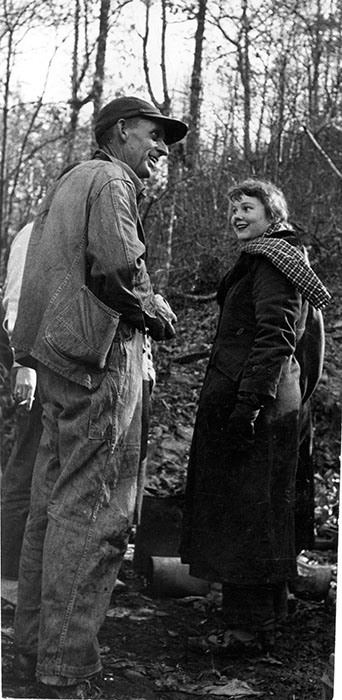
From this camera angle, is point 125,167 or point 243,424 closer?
point 125,167

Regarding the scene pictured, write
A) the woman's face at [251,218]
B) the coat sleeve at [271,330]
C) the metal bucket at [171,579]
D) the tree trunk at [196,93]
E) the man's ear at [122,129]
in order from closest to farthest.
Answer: the man's ear at [122,129] < the coat sleeve at [271,330] < the tree trunk at [196,93] < the woman's face at [251,218] < the metal bucket at [171,579]

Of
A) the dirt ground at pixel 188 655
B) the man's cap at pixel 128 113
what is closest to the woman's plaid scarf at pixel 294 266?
the man's cap at pixel 128 113

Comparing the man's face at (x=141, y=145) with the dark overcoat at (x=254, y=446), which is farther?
the dark overcoat at (x=254, y=446)

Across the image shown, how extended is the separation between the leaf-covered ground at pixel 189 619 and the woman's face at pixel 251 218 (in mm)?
390

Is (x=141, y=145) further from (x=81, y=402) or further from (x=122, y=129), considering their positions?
(x=81, y=402)

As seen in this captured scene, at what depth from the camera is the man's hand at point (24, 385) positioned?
3.06 metres

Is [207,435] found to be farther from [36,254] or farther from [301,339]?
[36,254]

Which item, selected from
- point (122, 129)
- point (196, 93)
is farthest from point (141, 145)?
point (196, 93)

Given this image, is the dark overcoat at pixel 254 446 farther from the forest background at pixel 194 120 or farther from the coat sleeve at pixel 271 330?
the forest background at pixel 194 120

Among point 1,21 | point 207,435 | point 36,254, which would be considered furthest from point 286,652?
point 1,21

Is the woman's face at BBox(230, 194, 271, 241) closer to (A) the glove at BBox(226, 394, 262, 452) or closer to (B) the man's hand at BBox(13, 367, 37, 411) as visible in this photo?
(A) the glove at BBox(226, 394, 262, 452)

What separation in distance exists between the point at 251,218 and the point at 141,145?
65 cm

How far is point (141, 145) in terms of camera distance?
3.05 metres

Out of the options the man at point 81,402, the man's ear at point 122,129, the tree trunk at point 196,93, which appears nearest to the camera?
the man at point 81,402
